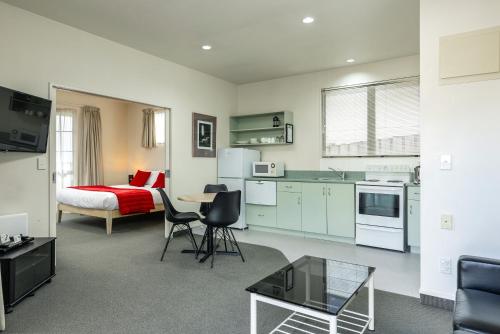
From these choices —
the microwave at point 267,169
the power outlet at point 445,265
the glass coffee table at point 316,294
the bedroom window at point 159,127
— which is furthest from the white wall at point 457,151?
the bedroom window at point 159,127

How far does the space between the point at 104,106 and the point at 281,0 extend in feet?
20.9

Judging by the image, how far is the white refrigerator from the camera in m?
5.62

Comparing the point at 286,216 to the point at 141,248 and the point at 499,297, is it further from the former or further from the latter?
the point at 499,297

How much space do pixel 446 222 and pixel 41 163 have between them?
158 inches

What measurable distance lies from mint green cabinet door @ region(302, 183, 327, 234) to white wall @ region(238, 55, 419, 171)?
71 cm

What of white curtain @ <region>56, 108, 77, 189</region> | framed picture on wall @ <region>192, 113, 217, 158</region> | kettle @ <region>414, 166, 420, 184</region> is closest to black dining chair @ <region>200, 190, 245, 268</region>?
framed picture on wall @ <region>192, 113, 217, 158</region>

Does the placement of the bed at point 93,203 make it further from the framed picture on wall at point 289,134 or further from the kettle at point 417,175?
the kettle at point 417,175

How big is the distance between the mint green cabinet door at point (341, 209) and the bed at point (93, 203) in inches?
128

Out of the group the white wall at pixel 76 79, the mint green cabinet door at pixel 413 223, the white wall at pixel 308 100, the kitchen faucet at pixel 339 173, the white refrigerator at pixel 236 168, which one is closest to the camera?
the white wall at pixel 76 79

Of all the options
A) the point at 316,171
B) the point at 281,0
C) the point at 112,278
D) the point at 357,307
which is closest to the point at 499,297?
the point at 357,307

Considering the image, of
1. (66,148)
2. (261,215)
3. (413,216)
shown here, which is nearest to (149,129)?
(66,148)

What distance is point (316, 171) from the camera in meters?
5.55

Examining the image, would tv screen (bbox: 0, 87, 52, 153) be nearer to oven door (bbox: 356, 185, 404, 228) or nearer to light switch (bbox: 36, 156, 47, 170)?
light switch (bbox: 36, 156, 47, 170)

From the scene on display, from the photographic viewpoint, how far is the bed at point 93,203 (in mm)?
5297
